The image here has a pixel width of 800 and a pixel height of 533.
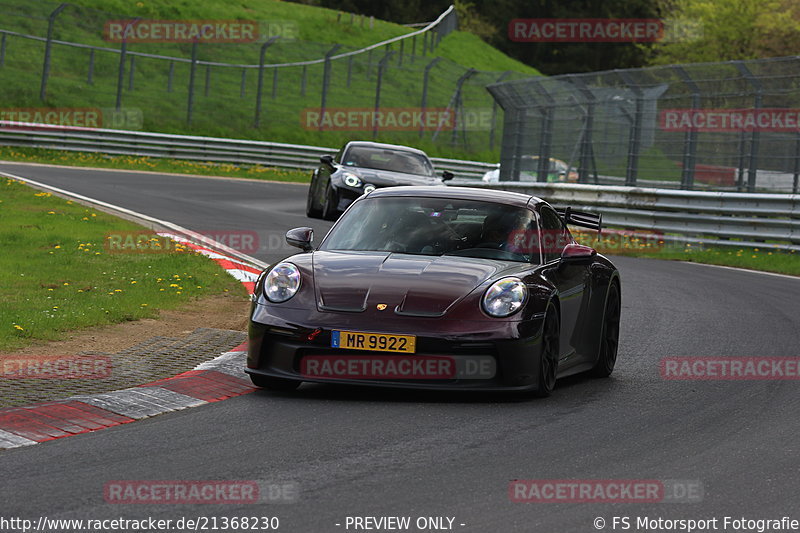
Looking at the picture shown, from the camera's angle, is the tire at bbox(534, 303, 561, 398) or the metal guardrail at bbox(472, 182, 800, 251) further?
the metal guardrail at bbox(472, 182, 800, 251)

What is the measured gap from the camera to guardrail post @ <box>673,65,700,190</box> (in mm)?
22656

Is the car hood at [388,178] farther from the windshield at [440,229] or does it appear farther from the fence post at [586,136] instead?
the windshield at [440,229]

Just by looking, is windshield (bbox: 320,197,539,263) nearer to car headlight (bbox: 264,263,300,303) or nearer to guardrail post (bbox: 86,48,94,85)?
car headlight (bbox: 264,263,300,303)

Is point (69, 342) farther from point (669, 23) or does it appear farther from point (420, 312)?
point (669, 23)

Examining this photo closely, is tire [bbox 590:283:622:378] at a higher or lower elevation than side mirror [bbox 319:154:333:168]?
lower

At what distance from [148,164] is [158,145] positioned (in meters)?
2.08

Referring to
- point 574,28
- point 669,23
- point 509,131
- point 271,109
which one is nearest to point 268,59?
point 271,109

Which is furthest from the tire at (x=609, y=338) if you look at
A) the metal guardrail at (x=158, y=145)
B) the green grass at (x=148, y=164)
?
the metal guardrail at (x=158, y=145)

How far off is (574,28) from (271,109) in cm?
5422

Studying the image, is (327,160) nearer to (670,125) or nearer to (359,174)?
(359,174)

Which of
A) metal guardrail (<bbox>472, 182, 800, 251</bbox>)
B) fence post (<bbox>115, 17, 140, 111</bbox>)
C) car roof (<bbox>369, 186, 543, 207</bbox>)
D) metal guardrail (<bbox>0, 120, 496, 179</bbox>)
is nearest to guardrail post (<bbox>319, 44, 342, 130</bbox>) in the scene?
metal guardrail (<bbox>0, 120, 496, 179</bbox>)

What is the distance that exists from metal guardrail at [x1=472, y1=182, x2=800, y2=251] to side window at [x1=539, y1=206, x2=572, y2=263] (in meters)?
11.1

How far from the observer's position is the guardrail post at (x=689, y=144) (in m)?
22.7

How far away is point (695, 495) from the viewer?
5.41 metres
